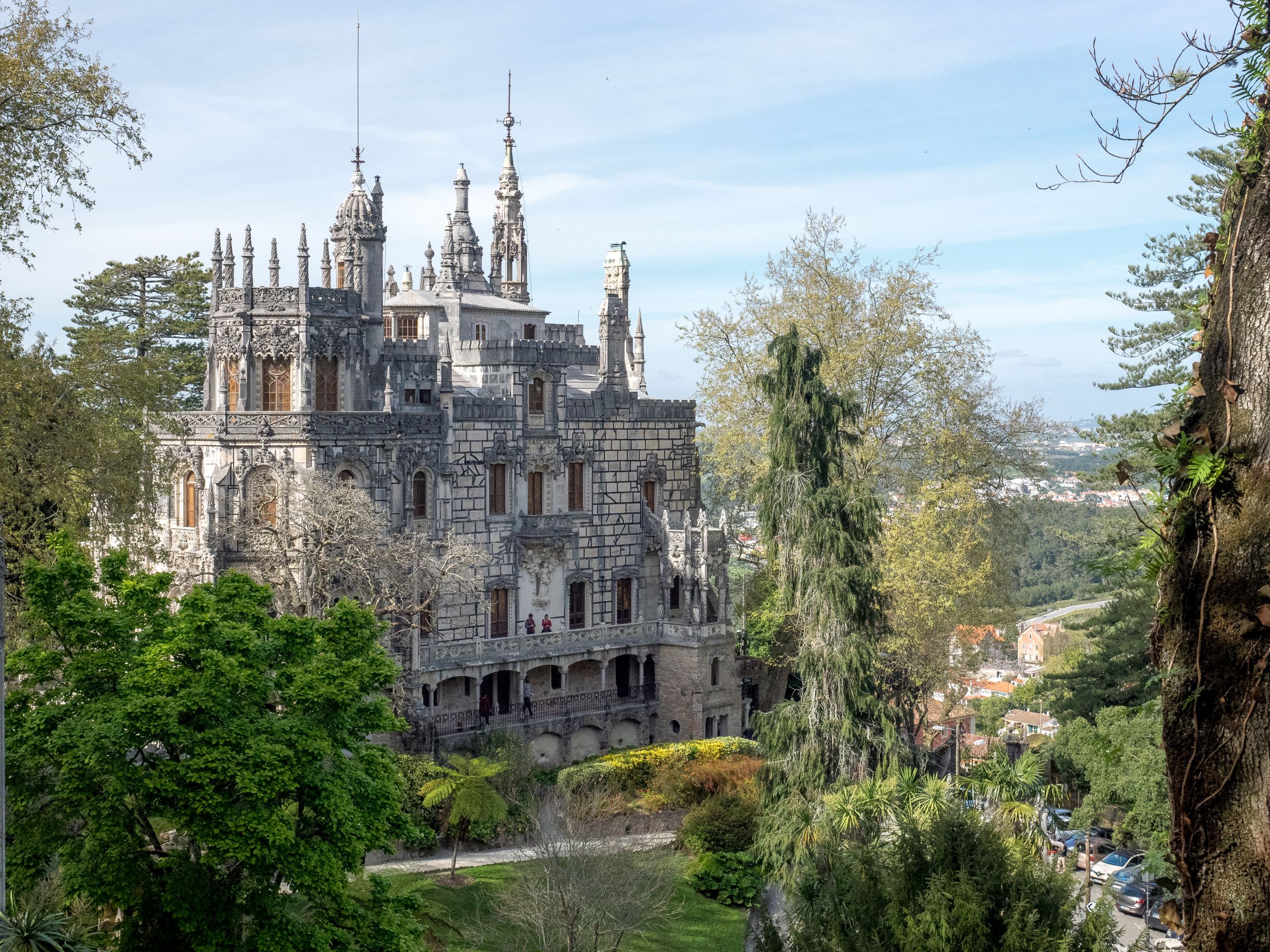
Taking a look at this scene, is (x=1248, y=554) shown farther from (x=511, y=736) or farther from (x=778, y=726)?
(x=511, y=736)

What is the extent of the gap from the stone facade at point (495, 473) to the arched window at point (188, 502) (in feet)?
0.23

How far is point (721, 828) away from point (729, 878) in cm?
162

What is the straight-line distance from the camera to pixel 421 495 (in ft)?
133

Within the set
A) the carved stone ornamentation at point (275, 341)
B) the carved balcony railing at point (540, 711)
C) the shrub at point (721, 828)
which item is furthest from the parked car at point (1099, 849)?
the carved stone ornamentation at point (275, 341)

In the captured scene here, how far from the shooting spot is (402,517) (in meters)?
39.3

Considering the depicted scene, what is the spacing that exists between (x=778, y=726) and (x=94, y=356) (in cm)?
1630

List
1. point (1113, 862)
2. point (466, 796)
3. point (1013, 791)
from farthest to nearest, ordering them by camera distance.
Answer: point (1113, 862) → point (466, 796) → point (1013, 791)

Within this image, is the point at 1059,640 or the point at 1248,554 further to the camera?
the point at 1059,640

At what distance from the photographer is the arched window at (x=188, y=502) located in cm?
3734

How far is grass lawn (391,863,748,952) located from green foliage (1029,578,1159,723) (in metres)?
12.2

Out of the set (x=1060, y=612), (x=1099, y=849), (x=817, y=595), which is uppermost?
(x=817, y=595)

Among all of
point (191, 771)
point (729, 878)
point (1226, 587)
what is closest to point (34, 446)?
point (191, 771)

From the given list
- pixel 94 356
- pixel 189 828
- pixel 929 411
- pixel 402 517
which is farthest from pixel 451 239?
A: pixel 189 828

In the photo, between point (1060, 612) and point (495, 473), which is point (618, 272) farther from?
point (1060, 612)
